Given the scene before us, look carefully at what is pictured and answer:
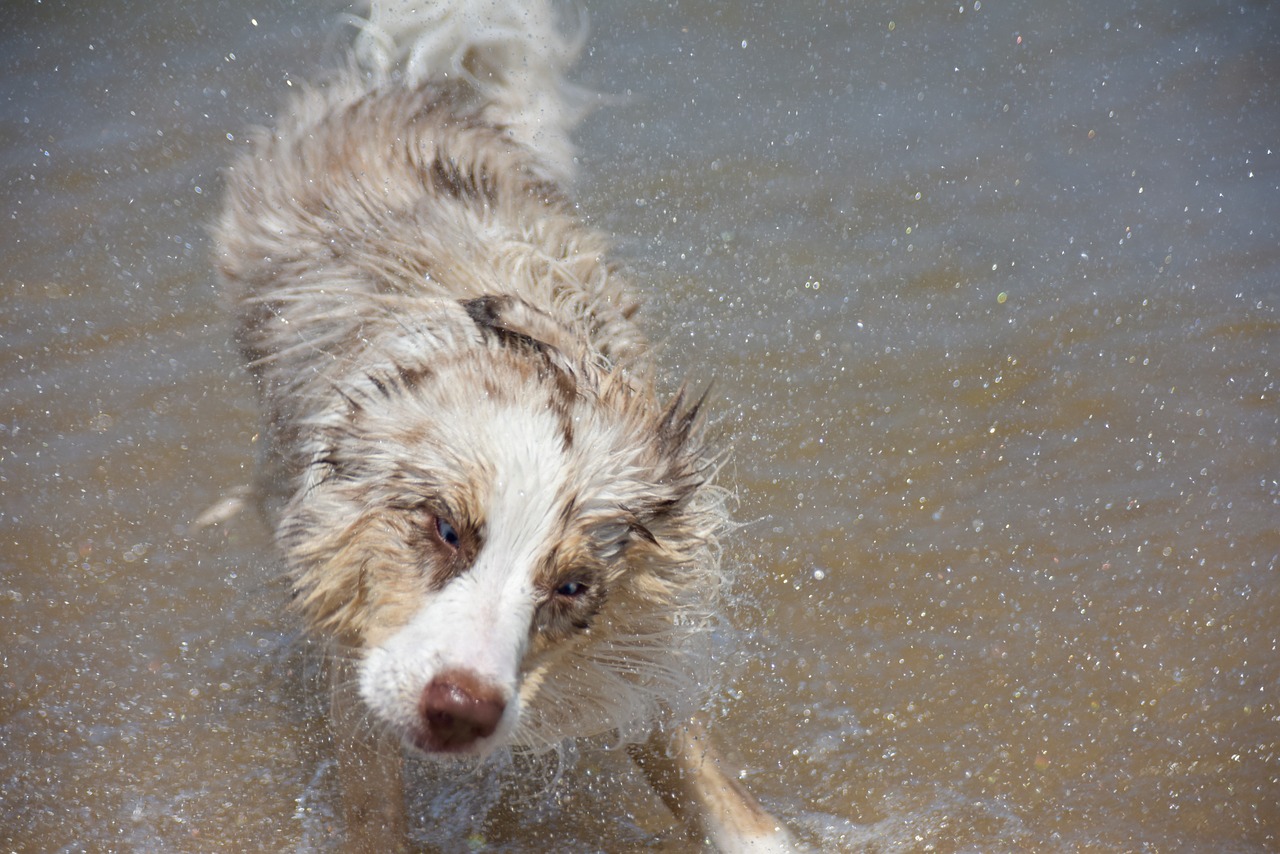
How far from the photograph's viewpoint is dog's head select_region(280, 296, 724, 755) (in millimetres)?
2592

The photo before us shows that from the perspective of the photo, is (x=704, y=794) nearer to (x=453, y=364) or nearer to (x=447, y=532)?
(x=447, y=532)

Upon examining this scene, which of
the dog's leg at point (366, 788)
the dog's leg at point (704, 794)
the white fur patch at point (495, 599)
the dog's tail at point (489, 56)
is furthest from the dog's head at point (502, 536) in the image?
the dog's tail at point (489, 56)

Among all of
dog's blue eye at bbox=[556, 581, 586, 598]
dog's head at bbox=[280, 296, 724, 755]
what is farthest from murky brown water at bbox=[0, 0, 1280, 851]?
dog's blue eye at bbox=[556, 581, 586, 598]

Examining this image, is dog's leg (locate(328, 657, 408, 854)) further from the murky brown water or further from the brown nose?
the brown nose

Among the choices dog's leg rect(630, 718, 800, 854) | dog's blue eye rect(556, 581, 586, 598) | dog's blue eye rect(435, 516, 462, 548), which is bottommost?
dog's leg rect(630, 718, 800, 854)

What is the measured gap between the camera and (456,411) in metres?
2.87

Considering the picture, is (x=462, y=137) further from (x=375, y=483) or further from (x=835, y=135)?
(x=835, y=135)

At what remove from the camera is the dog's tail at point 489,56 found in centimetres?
457

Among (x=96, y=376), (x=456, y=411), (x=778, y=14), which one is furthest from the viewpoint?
(x=778, y=14)

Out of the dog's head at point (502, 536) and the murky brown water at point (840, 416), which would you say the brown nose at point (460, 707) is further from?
the murky brown water at point (840, 416)

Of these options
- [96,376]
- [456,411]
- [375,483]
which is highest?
[456,411]

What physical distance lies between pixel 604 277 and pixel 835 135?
11.1ft

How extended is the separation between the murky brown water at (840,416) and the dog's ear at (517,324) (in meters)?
1.23

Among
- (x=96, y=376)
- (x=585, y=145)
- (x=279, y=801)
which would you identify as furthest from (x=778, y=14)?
(x=279, y=801)
